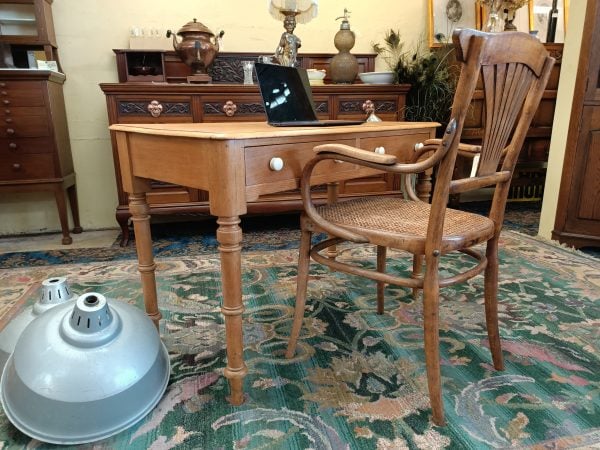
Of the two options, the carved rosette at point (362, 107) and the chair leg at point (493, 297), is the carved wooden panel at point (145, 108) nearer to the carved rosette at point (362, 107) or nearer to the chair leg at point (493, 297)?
the carved rosette at point (362, 107)

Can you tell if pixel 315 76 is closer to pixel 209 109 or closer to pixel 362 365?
pixel 209 109

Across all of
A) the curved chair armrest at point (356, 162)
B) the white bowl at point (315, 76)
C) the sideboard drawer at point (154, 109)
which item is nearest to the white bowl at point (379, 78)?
the white bowl at point (315, 76)

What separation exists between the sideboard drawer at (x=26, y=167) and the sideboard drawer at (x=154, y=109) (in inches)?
23.8

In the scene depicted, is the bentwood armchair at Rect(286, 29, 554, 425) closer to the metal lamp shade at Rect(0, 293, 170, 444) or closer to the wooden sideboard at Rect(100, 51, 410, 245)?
the metal lamp shade at Rect(0, 293, 170, 444)

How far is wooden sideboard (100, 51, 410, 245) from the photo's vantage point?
256 cm

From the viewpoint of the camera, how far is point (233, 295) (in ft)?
3.89

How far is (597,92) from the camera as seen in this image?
7.76ft

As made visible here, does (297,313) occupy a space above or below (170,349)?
above

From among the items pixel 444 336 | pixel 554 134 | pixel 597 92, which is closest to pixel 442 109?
pixel 554 134

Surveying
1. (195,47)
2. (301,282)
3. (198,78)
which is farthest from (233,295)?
(195,47)

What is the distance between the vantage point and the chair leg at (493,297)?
132cm

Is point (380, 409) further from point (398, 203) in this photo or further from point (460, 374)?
point (398, 203)

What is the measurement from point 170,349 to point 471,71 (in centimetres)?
129

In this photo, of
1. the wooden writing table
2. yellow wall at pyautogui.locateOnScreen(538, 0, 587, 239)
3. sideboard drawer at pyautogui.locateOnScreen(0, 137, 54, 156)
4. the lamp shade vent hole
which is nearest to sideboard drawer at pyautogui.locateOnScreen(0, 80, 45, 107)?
sideboard drawer at pyautogui.locateOnScreen(0, 137, 54, 156)
